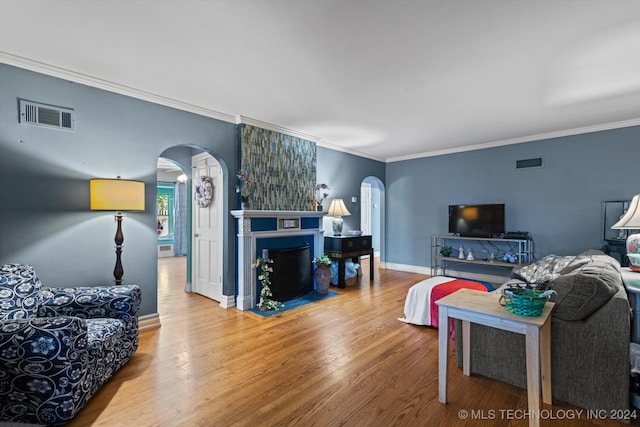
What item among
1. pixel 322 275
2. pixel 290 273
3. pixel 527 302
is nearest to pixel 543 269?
pixel 527 302

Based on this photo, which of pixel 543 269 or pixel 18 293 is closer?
pixel 18 293

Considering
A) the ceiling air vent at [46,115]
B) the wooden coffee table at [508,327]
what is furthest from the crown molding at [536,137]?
the ceiling air vent at [46,115]

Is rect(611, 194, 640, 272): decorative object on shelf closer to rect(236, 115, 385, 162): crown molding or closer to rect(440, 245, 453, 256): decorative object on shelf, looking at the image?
rect(440, 245, 453, 256): decorative object on shelf

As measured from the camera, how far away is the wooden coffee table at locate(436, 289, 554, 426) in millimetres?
1520

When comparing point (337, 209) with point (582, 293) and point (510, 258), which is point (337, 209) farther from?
point (582, 293)

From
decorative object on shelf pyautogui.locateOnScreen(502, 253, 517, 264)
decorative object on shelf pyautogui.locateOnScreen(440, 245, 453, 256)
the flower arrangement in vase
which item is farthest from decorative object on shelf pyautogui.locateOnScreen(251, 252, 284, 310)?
decorative object on shelf pyautogui.locateOnScreen(502, 253, 517, 264)

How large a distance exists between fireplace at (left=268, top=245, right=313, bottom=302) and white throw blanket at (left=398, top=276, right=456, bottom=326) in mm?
1592

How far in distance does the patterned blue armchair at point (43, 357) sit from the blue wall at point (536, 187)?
557 cm

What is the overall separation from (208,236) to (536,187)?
547 cm

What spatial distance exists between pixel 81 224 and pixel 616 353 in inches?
Result: 171

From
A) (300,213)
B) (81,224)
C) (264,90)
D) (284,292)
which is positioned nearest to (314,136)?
(300,213)

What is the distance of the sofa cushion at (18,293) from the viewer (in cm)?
197

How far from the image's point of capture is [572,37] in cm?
215

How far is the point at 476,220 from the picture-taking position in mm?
5207
